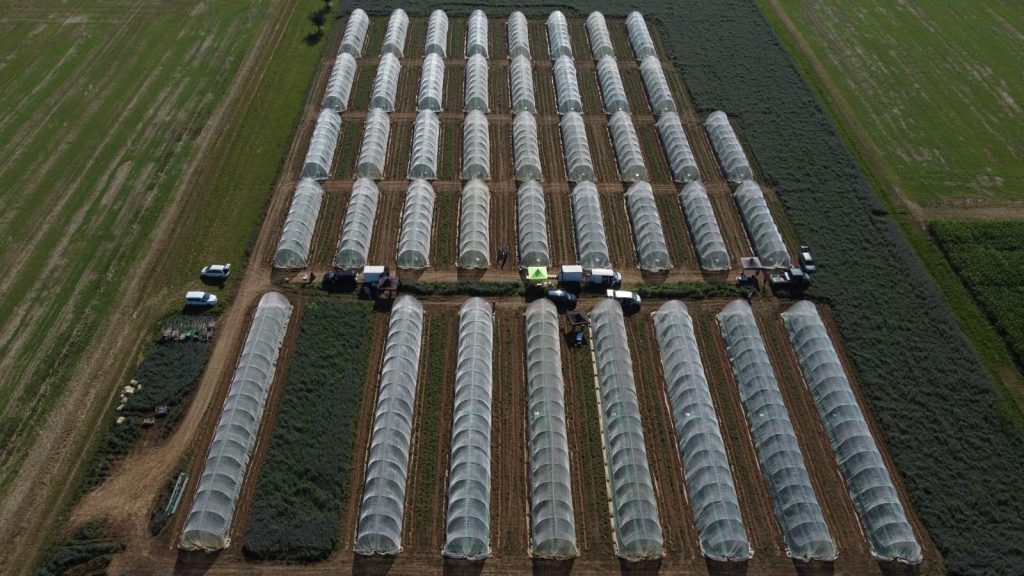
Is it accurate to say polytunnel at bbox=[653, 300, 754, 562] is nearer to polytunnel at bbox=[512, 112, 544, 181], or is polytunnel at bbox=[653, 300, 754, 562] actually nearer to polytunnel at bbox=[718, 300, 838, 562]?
polytunnel at bbox=[718, 300, 838, 562]

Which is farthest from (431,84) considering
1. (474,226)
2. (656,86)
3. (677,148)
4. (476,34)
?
(677,148)

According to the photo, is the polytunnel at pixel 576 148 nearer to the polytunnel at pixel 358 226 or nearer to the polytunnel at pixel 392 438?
the polytunnel at pixel 358 226

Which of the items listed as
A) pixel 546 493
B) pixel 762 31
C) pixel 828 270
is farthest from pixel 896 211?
pixel 546 493

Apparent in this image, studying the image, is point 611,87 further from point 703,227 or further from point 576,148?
point 703,227

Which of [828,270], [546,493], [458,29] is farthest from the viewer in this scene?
[458,29]

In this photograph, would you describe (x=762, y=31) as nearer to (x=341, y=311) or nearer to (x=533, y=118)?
(x=533, y=118)

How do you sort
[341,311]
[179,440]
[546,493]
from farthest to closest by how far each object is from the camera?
1. [341,311]
2. [179,440]
3. [546,493]

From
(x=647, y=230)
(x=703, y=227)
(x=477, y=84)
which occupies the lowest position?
(x=647, y=230)

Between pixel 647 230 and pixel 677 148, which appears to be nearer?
pixel 647 230
